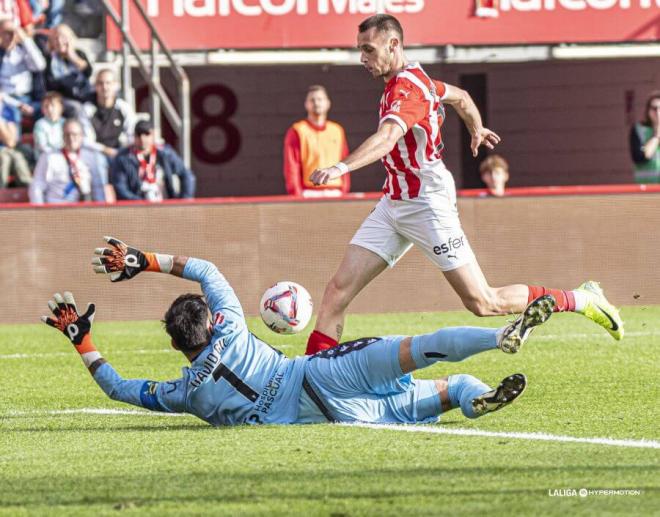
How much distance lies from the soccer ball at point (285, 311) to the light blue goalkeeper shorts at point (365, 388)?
6.67ft

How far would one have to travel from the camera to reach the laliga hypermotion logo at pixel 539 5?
19672 mm

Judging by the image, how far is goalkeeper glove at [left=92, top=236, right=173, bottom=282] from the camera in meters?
7.89

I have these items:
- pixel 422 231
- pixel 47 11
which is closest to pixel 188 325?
pixel 422 231

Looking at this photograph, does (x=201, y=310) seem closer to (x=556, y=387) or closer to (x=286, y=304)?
(x=286, y=304)

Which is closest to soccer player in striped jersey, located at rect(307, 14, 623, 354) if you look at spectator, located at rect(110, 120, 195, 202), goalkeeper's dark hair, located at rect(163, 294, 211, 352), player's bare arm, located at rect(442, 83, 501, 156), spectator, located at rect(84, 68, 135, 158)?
player's bare arm, located at rect(442, 83, 501, 156)

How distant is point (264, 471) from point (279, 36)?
13501 millimetres

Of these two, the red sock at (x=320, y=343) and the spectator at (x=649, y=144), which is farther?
the spectator at (x=649, y=144)

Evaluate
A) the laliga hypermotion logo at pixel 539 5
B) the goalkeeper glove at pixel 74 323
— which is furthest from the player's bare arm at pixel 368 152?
the laliga hypermotion logo at pixel 539 5

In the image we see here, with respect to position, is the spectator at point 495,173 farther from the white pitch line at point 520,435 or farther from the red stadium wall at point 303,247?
the white pitch line at point 520,435

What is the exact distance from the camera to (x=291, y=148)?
16.4 metres

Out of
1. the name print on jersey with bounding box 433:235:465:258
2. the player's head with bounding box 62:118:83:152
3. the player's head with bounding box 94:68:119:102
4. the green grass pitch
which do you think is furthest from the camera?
the player's head with bounding box 94:68:119:102

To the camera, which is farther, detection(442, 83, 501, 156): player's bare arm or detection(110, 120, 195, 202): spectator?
detection(110, 120, 195, 202): spectator

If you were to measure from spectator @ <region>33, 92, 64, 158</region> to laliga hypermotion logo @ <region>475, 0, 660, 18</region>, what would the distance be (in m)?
6.04

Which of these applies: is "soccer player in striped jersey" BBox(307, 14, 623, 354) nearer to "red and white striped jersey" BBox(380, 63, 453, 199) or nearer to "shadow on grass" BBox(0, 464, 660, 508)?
"red and white striped jersey" BBox(380, 63, 453, 199)
